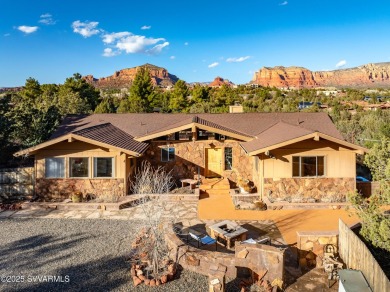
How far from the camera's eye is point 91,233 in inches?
410

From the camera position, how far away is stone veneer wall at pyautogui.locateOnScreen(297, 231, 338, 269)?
8.13m

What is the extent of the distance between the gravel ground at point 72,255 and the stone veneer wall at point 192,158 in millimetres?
5730

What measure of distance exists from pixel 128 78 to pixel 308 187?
141 metres

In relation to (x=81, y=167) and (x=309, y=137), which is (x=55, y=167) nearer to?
(x=81, y=167)

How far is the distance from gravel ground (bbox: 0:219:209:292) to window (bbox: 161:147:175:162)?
230 inches

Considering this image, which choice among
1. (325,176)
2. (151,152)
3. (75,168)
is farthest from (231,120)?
(75,168)

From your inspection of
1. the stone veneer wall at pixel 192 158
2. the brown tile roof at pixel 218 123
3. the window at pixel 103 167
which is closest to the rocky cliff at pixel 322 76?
the brown tile roof at pixel 218 123

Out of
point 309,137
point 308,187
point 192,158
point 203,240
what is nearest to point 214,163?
point 192,158

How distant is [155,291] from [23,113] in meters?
19.2

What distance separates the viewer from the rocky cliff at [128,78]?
13488 cm

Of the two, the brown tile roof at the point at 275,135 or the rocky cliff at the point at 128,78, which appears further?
the rocky cliff at the point at 128,78

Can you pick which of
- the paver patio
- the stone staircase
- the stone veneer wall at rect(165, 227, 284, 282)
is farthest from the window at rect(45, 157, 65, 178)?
the stone veneer wall at rect(165, 227, 284, 282)

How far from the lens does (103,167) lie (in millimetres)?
14305

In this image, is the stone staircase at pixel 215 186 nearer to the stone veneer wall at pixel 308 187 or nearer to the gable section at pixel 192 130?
the stone veneer wall at pixel 308 187
